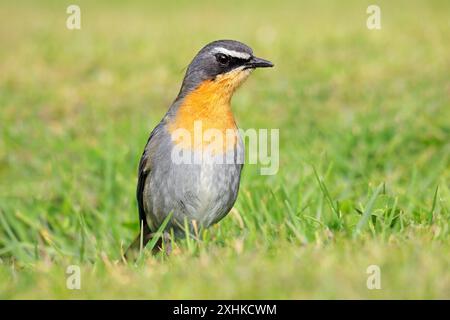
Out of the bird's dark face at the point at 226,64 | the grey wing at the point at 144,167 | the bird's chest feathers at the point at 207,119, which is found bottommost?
the grey wing at the point at 144,167

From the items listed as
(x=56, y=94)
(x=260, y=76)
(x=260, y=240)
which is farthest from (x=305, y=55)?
(x=260, y=240)

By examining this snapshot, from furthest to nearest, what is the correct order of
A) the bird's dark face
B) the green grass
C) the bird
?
the bird's dark face → the bird → the green grass

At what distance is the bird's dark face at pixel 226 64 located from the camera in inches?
199

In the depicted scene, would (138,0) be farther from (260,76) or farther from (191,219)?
(191,219)

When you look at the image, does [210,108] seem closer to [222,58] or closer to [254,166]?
[222,58]

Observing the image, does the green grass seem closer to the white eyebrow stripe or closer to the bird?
the bird

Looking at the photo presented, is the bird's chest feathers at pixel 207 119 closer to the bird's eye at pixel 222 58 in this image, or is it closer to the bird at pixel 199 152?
the bird at pixel 199 152

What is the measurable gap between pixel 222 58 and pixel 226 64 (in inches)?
1.9

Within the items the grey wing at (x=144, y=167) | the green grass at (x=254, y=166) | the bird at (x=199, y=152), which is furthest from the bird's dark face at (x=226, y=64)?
the green grass at (x=254, y=166)

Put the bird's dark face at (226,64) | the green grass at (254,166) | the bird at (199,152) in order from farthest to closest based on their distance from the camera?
the bird's dark face at (226,64) → the bird at (199,152) → the green grass at (254,166)

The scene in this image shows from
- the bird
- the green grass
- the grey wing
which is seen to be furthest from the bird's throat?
the green grass

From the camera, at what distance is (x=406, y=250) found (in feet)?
11.3

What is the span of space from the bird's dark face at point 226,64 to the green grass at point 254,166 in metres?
0.84

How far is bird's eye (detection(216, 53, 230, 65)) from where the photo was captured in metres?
5.07
